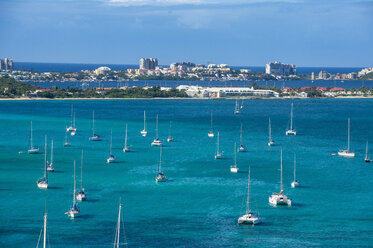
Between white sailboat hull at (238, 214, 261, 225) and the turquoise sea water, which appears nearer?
the turquoise sea water

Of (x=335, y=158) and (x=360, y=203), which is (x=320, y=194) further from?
(x=335, y=158)

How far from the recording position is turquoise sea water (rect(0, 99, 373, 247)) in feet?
139

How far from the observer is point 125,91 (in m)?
165

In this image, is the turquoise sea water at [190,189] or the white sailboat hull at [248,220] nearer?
the turquoise sea water at [190,189]

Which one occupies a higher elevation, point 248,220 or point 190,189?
point 190,189

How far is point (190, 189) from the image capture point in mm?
55000

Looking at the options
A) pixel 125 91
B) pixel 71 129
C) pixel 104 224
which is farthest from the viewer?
pixel 125 91

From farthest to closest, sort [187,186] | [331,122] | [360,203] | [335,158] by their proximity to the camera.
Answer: [331,122] < [335,158] < [187,186] < [360,203]

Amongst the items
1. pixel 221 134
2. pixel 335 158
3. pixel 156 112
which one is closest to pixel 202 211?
pixel 335 158

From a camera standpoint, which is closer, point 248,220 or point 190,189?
point 248,220

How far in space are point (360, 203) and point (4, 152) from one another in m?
36.8

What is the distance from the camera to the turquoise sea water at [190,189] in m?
42.5

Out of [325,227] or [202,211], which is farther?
[202,211]

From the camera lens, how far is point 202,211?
158 feet
